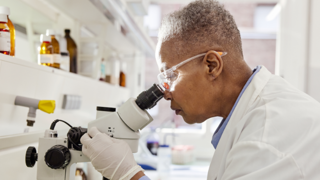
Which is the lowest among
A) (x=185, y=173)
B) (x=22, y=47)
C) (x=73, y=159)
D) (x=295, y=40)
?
(x=185, y=173)

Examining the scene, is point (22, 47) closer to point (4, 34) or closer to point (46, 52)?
point (46, 52)

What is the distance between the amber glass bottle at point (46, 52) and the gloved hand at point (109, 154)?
495 millimetres

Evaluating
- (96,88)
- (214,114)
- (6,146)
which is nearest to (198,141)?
(96,88)

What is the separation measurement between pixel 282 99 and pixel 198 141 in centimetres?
315

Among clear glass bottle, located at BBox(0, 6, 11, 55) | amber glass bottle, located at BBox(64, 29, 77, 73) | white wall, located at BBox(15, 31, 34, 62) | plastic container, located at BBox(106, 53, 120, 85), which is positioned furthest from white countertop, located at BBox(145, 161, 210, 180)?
clear glass bottle, located at BBox(0, 6, 11, 55)

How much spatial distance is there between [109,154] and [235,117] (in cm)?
47

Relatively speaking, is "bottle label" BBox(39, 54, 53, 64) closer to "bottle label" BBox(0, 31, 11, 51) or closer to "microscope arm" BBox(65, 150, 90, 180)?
"bottle label" BBox(0, 31, 11, 51)

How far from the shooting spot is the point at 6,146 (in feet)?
3.37

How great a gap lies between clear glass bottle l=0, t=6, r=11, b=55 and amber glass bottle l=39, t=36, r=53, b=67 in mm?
294

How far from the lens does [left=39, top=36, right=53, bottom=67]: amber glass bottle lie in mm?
1339

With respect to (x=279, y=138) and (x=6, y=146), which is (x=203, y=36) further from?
(x=6, y=146)

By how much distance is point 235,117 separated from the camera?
1.00 metres

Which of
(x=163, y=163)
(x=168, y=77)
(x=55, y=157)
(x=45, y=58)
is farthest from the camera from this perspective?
(x=163, y=163)

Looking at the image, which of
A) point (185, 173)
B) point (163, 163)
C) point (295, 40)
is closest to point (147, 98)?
point (163, 163)
